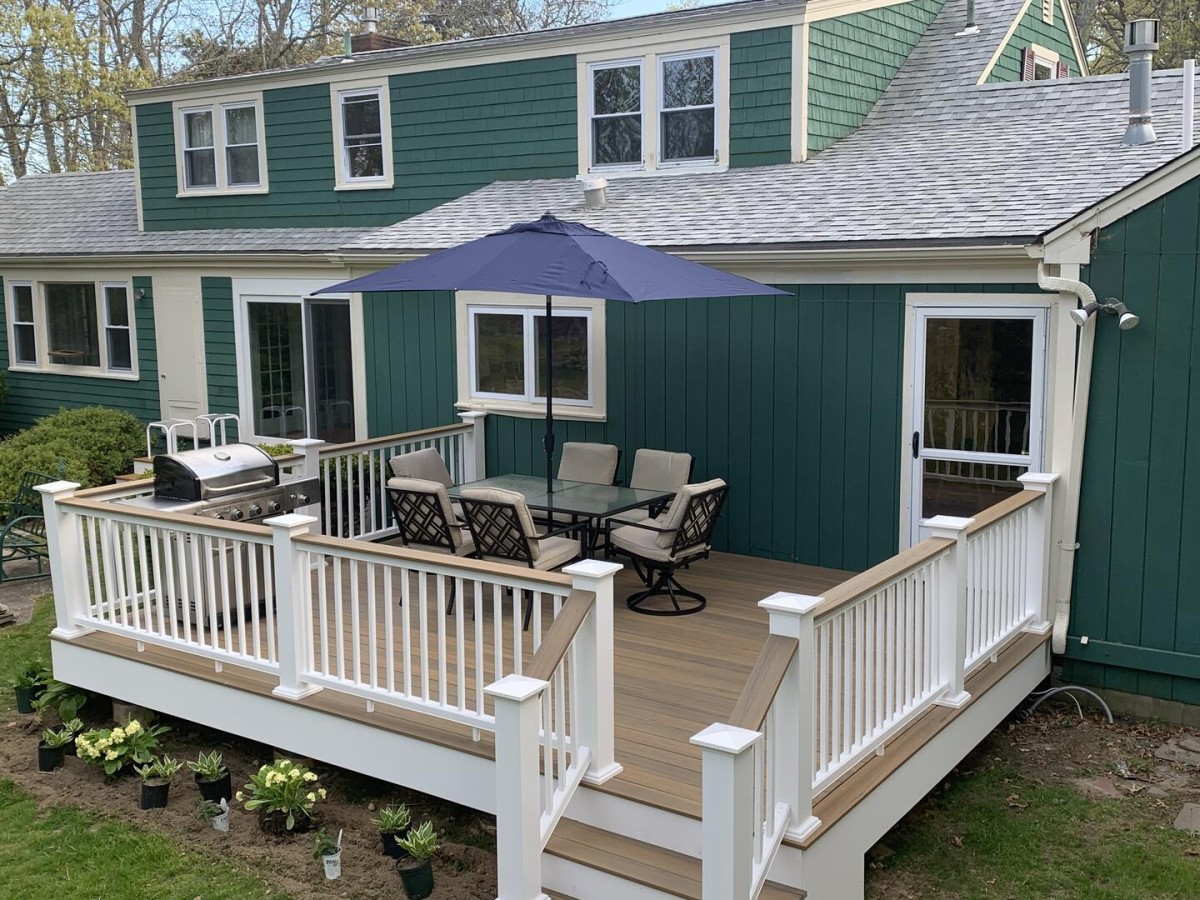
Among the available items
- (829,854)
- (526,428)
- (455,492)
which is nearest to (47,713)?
(455,492)

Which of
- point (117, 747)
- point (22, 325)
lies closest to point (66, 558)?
point (117, 747)

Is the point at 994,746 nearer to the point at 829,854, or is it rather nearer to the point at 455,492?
the point at 829,854

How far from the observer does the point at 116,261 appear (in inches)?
551

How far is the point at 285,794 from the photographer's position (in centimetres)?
555

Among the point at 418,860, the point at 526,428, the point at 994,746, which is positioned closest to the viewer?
the point at 418,860

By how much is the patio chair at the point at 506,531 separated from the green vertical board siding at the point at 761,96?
15.8 feet

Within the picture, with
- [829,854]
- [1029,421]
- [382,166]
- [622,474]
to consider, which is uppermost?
[382,166]

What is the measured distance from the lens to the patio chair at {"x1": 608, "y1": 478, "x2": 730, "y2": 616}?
6832 millimetres

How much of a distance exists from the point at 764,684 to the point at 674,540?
2793 millimetres

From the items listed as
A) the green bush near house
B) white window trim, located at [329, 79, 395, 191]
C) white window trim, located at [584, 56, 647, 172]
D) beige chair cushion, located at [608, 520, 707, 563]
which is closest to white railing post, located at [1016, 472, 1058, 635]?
beige chair cushion, located at [608, 520, 707, 563]

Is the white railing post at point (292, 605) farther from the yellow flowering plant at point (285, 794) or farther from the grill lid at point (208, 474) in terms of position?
the grill lid at point (208, 474)

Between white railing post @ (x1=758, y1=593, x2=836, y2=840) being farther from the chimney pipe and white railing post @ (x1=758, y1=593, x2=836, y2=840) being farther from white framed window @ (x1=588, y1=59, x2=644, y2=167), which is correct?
white framed window @ (x1=588, y1=59, x2=644, y2=167)

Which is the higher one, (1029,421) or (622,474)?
(1029,421)

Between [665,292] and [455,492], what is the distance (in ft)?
6.57
